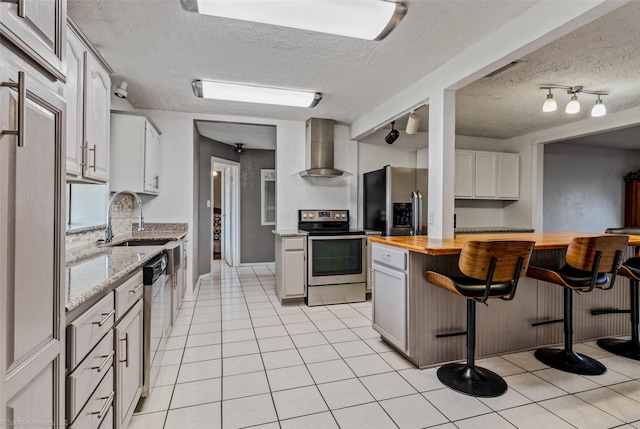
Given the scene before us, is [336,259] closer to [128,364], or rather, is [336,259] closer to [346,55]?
[346,55]

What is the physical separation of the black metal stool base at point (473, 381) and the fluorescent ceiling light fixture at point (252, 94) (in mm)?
2803

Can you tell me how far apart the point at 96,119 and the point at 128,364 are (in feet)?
5.40

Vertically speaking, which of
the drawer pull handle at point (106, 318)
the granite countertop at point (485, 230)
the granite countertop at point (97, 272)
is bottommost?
the drawer pull handle at point (106, 318)

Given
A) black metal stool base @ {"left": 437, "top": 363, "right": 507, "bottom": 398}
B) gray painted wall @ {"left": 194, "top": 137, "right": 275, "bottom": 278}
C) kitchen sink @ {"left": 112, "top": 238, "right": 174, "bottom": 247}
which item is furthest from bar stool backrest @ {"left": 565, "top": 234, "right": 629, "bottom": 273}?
gray painted wall @ {"left": 194, "top": 137, "right": 275, "bottom": 278}

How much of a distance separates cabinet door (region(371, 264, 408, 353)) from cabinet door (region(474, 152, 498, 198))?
10.5 feet

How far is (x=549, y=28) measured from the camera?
185 cm

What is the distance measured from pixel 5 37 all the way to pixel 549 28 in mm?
2405

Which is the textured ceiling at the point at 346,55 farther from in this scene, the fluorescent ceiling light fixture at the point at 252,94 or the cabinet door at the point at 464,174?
the cabinet door at the point at 464,174

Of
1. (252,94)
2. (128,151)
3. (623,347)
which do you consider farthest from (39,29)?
(623,347)

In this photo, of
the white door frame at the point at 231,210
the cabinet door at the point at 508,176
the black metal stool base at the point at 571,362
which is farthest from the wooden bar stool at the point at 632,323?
the white door frame at the point at 231,210

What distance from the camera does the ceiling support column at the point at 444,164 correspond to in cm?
272

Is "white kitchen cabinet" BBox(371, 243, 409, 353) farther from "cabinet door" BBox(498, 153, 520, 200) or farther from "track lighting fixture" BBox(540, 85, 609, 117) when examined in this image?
"cabinet door" BBox(498, 153, 520, 200)

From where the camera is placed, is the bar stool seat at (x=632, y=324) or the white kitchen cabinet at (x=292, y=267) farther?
the white kitchen cabinet at (x=292, y=267)

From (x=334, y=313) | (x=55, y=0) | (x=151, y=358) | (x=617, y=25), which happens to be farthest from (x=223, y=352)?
(x=617, y=25)
